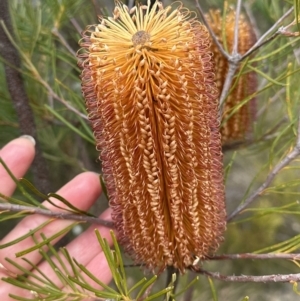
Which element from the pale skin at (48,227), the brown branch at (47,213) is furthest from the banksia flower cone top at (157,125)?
the pale skin at (48,227)

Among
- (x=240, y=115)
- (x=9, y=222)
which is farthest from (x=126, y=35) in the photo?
(x=9, y=222)

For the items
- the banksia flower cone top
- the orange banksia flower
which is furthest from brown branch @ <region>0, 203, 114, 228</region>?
the orange banksia flower

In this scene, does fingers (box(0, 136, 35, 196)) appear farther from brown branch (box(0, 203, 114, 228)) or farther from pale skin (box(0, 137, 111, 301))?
brown branch (box(0, 203, 114, 228))

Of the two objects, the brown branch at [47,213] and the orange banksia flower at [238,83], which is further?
the orange banksia flower at [238,83]

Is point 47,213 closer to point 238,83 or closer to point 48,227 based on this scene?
point 48,227

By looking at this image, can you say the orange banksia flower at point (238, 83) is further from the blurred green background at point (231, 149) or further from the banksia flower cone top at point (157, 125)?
the banksia flower cone top at point (157, 125)

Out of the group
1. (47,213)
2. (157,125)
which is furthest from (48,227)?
(157,125)
